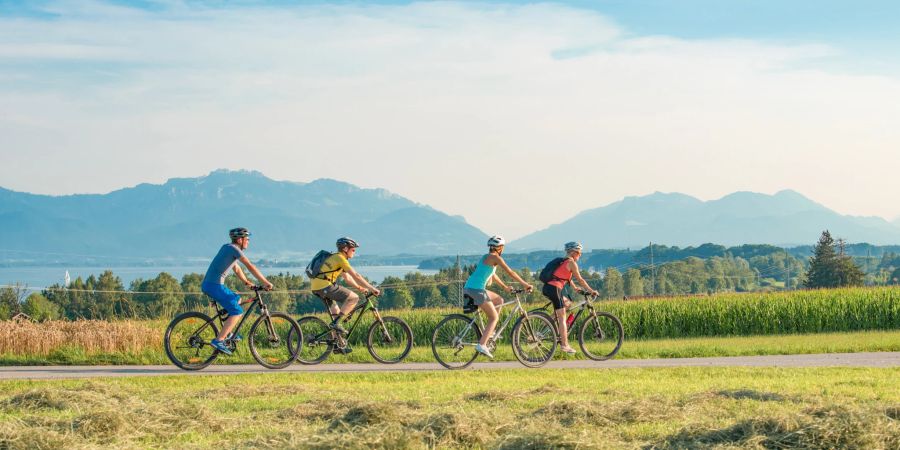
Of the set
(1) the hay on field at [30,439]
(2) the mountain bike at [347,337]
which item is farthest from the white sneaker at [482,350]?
(1) the hay on field at [30,439]

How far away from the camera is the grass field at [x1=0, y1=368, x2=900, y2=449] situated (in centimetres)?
764

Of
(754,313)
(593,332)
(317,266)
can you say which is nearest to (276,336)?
(317,266)

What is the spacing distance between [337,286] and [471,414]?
294 inches

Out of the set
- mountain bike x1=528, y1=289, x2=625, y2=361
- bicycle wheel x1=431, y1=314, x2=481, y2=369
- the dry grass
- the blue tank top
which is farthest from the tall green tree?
the blue tank top

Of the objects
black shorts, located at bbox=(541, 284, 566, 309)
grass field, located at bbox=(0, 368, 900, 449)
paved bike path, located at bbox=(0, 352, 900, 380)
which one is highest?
black shorts, located at bbox=(541, 284, 566, 309)

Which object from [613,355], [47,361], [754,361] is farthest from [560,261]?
[47,361]

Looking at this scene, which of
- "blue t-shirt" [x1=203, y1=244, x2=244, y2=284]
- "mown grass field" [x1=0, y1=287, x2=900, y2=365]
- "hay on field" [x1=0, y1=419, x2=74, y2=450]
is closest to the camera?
"hay on field" [x1=0, y1=419, x2=74, y2=450]

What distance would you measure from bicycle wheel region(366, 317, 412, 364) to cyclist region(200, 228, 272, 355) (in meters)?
1.95

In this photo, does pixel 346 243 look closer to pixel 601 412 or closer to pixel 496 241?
pixel 496 241

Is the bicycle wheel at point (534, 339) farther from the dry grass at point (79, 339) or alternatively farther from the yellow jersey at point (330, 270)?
the dry grass at point (79, 339)

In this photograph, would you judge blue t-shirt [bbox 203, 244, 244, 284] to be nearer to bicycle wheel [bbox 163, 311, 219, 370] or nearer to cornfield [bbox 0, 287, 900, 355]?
bicycle wheel [bbox 163, 311, 219, 370]

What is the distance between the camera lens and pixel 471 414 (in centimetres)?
861

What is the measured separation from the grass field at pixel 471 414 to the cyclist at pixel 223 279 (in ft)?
7.56

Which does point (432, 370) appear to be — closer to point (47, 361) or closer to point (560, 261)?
point (560, 261)
